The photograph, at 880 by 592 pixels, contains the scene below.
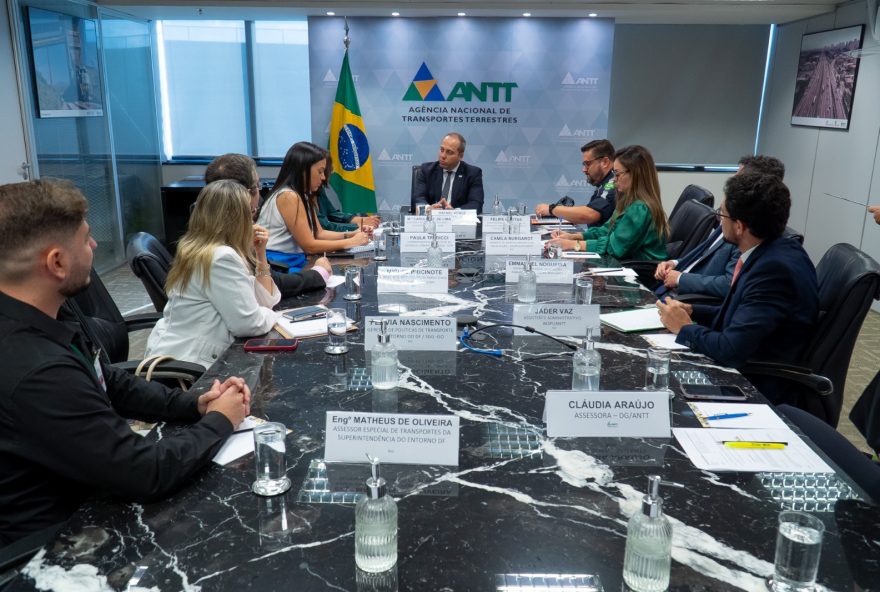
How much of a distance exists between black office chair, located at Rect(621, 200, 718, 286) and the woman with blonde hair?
65.7 inches

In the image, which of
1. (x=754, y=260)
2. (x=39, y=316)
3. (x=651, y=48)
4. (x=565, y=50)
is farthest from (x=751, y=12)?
(x=39, y=316)

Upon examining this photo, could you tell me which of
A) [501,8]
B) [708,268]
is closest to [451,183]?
[501,8]

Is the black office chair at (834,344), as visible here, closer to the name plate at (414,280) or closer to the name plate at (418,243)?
the name plate at (414,280)

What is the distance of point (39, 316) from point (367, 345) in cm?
101

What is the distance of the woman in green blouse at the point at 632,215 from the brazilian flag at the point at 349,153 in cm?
296

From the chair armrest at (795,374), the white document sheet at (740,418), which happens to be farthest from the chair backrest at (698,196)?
the white document sheet at (740,418)

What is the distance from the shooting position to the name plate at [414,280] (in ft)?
9.79

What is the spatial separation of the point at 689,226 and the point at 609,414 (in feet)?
11.1

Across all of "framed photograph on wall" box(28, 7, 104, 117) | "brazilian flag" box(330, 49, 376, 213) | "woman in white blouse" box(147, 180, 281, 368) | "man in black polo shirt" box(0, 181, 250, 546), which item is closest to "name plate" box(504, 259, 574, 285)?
"woman in white blouse" box(147, 180, 281, 368)

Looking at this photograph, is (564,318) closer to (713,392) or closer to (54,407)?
(713,392)

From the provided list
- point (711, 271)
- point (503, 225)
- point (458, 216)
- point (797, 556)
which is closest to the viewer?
point (797, 556)

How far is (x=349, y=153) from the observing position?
658 centimetres

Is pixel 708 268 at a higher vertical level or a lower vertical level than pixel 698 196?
lower

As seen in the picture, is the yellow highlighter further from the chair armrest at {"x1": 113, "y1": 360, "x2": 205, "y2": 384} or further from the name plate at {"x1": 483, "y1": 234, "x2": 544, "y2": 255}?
the name plate at {"x1": 483, "y1": 234, "x2": 544, "y2": 255}
